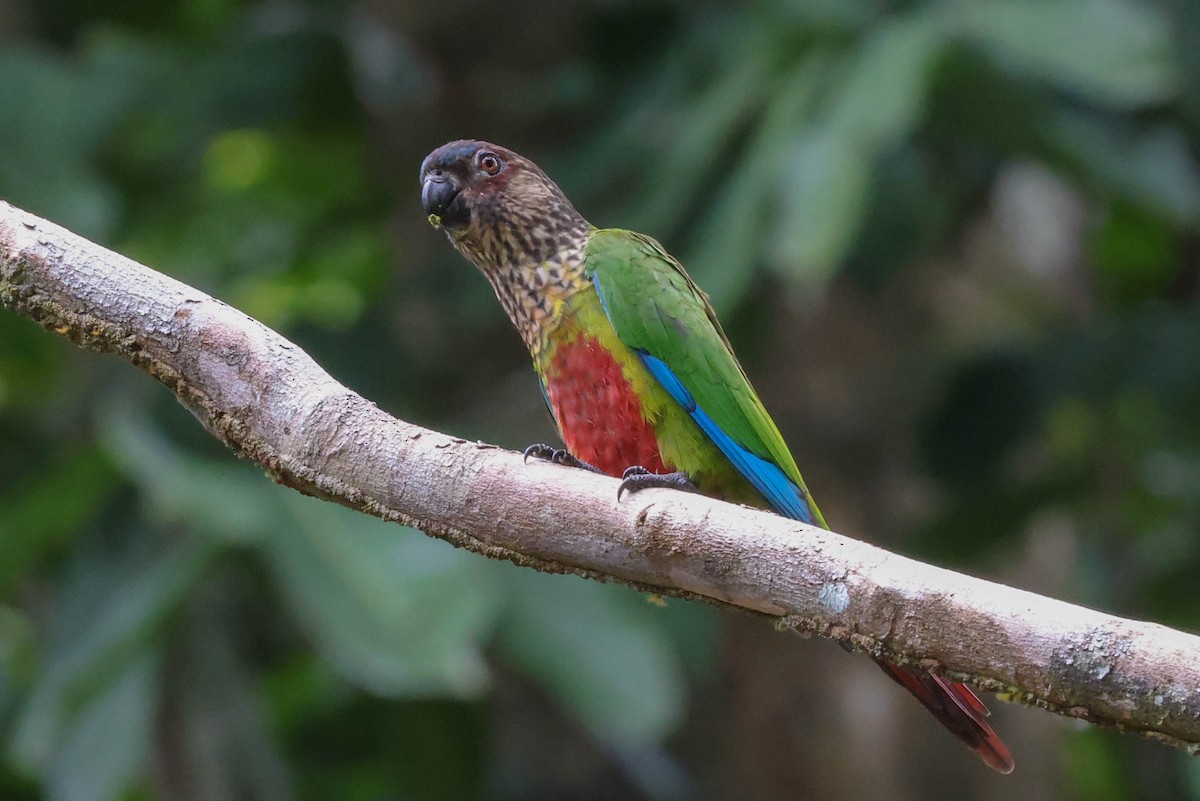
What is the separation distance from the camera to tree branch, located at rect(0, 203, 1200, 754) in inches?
88.4

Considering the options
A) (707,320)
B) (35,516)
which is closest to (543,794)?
(35,516)

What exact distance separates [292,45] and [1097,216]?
4261mm

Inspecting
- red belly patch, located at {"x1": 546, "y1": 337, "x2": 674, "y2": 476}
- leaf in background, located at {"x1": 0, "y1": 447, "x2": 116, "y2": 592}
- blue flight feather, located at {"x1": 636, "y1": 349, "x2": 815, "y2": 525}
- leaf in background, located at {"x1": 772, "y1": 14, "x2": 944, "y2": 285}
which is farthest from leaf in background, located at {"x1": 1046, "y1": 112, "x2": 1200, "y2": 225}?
leaf in background, located at {"x1": 0, "y1": 447, "x2": 116, "y2": 592}

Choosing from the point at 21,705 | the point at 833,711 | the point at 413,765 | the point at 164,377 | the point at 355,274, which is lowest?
the point at 833,711

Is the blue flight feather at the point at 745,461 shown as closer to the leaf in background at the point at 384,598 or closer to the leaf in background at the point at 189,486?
the leaf in background at the point at 384,598

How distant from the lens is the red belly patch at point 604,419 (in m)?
3.61

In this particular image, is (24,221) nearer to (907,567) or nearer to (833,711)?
(907,567)

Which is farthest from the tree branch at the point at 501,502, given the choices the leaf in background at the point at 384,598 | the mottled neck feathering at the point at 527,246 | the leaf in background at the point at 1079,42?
the leaf in background at the point at 1079,42

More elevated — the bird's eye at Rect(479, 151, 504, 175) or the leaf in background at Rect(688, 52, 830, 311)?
the bird's eye at Rect(479, 151, 504, 175)

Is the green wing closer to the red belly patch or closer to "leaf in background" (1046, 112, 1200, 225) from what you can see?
the red belly patch

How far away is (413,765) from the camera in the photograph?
5965 millimetres

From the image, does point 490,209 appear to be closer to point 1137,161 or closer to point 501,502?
point 501,502

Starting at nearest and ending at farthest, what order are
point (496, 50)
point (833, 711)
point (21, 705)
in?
point (21, 705), point (833, 711), point (496, 50)

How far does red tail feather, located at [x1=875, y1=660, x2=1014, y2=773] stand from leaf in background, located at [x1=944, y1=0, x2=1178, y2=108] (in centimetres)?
289
